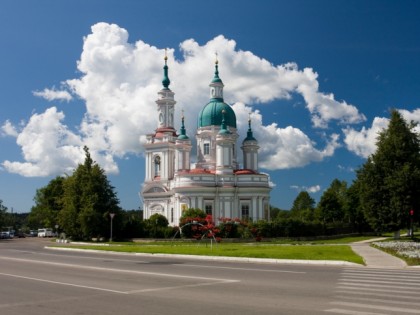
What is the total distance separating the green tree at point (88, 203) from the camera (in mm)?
54531

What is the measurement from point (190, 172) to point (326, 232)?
2049 cm

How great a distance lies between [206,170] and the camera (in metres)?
71.1

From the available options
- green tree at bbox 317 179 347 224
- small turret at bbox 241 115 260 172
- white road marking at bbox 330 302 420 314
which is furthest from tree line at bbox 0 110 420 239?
white road marking at bbox 330 302 420 314

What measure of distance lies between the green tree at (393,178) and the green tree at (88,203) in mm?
28499

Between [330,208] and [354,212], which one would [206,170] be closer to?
[354,212]

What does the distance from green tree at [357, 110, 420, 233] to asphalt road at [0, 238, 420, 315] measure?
2805 centimetres

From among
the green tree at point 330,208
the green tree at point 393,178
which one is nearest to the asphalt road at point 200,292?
the green tree at point 393,178

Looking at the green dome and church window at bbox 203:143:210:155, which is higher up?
the green dome

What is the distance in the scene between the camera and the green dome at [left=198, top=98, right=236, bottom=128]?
7550 centimetres

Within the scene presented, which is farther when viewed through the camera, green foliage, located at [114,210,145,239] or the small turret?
the small turret

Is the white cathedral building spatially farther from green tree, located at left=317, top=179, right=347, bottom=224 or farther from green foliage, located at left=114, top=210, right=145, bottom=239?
green tree, located at left=317, top=179, right=347, bottom=224

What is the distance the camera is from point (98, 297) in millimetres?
12586

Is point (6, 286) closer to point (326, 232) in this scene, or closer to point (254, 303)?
point (254, 303)

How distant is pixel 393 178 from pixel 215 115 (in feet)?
116
